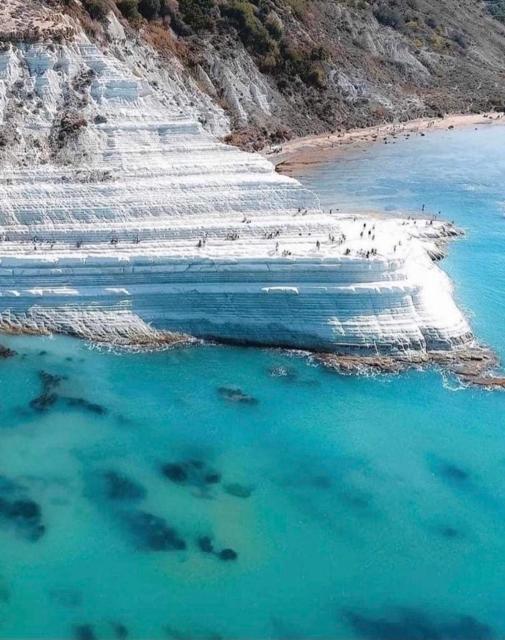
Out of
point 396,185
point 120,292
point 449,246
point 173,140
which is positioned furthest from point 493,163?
point 120,292

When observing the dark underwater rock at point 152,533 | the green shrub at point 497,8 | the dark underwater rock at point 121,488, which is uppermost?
the green shrub at point 497,8

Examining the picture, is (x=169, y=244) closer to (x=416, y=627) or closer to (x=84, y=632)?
(x=84, y=632)

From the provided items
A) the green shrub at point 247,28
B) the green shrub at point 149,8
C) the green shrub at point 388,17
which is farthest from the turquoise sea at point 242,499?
the green shrub at point 388,17

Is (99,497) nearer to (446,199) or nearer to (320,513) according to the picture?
(320,513)

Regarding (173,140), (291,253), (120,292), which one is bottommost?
(120,292)

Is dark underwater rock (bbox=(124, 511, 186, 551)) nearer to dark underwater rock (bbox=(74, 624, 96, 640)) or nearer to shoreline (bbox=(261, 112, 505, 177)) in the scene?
dark underwater rock (bbox=(74, 624, 96, 640))

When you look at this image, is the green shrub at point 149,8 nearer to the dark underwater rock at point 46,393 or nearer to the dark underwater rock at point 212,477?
the dark underwater rock at point 46,393
